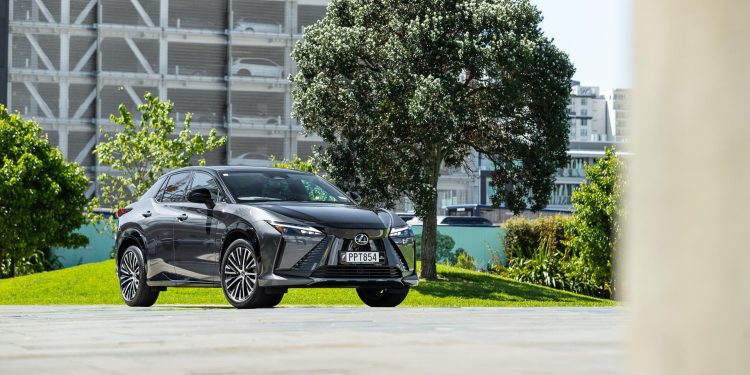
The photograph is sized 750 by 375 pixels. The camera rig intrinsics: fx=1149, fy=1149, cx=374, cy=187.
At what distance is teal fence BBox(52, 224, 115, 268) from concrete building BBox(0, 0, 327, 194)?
19.1m

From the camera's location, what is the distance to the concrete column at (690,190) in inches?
69.7

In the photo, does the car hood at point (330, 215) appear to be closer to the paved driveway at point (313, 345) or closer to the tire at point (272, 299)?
the tire at point (272, 299)

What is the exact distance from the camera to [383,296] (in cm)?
1214

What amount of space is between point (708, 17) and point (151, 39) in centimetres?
6930

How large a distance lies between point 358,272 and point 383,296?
119 cm

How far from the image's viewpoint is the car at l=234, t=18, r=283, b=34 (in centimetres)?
7106

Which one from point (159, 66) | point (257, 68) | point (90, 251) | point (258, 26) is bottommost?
point (90, 251)

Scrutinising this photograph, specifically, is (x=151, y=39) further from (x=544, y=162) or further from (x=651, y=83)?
(x=651, y=83)

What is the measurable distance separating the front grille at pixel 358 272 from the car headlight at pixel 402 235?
280 millimetres

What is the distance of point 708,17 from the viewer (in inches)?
70.6

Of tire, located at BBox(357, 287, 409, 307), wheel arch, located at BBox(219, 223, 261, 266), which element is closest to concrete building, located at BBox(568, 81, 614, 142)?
tire, located at BBox(357, 287, 409, 307)

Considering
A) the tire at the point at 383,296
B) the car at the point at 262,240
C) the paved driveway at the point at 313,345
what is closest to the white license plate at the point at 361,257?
the car at the point at 262,240

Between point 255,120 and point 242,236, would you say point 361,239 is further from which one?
point 255,120

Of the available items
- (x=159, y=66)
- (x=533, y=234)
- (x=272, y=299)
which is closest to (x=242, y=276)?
(x=272, y=299)
